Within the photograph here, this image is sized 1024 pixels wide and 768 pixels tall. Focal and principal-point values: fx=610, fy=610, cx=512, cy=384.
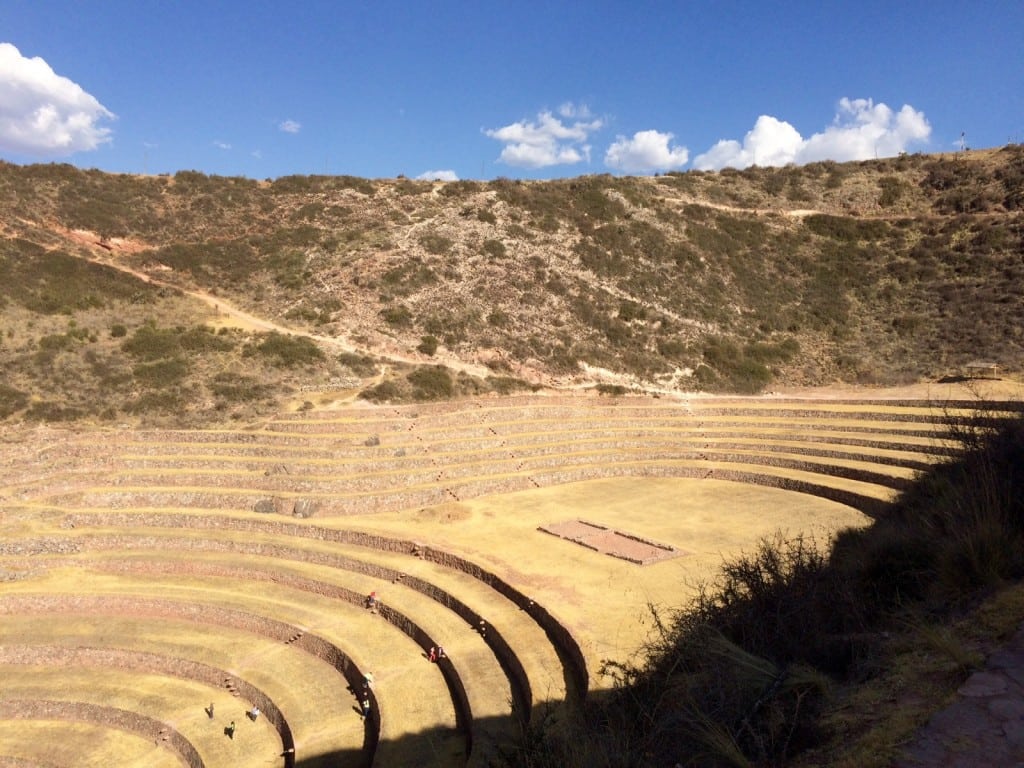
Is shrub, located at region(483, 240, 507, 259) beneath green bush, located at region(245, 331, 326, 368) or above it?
above

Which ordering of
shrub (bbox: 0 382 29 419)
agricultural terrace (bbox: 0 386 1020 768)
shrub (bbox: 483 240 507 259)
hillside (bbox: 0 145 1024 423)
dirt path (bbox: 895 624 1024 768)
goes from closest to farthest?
dirt path (bbox: 895 624 1024 768) < agricultural terrace (bbox: 0 386 1020 768) < shrub (bbox: 0 382 29 419) < hillside (bbox: 0 145 1024 423) < shrub (bbox: 483 240 507 259)

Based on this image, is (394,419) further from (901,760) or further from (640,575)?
(901,760)

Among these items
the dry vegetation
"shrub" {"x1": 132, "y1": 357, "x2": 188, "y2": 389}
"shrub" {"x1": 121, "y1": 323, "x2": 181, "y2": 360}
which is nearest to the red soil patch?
the dry vegetation

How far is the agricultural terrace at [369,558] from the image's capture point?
1119 cm

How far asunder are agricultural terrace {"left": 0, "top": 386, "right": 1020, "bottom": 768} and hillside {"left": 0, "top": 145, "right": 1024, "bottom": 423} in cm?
342

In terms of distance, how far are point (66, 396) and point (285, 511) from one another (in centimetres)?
1052

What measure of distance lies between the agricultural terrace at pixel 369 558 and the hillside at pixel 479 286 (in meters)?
3.42

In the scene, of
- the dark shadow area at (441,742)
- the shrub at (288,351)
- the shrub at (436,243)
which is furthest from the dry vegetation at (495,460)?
the shrub at (436,243)

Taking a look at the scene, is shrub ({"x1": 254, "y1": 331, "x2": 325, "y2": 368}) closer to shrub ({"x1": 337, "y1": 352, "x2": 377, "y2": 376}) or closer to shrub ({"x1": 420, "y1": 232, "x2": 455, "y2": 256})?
shrub ({"x1": 337, "y1": 352, "x2": 377, "y2": 376})

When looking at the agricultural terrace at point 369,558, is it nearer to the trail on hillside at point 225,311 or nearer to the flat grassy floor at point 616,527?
the flat grassy floor at point 616,527

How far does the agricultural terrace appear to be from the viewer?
11.2 m

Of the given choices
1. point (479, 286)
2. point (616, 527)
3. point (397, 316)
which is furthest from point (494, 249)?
point (616, 527)

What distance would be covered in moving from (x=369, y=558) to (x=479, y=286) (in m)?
22.9

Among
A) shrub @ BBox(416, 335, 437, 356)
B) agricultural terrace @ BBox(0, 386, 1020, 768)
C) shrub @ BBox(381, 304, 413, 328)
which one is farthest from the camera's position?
shrub @ BBox(381, 304, 413, 328)
